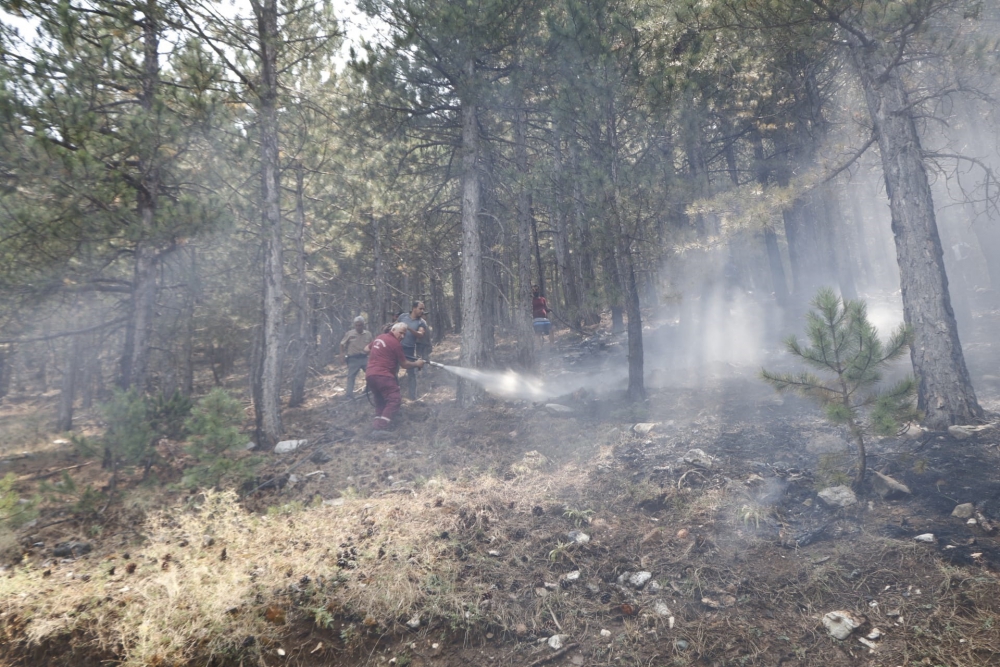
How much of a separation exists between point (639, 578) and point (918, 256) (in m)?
6.11

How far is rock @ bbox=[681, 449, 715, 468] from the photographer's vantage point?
6351mm

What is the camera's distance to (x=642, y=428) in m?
8.38

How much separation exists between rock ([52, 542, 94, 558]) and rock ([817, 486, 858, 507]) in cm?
753

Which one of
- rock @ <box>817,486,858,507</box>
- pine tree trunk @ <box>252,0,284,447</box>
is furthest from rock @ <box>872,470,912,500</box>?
pine tree trunk @ <box>252,0,284,447</box>

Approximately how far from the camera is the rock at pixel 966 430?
6.07 metres

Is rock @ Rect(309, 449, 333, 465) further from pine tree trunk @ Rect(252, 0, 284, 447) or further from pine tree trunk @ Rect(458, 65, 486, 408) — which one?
pine tree trunk @ Rect(458, 65, 486, 408)

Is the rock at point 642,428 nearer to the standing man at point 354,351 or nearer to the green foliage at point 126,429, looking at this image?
the standing man at point 354,351

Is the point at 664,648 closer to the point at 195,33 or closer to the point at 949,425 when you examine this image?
the point at 949,425

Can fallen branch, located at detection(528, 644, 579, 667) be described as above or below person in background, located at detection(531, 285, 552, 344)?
below

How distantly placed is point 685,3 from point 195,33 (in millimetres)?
7824

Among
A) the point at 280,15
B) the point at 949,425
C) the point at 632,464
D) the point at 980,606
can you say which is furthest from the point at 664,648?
the point at 280,15

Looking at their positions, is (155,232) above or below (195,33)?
below

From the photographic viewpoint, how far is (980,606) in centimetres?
338

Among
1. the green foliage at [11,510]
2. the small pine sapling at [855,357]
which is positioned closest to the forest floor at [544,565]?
the green foliage at [11,510]
